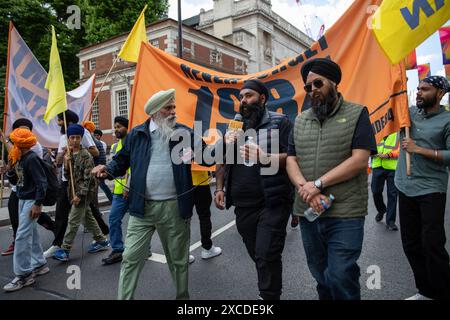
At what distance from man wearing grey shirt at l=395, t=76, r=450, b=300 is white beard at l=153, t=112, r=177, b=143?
2117 mm

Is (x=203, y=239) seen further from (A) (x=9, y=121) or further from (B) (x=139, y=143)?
(A) (x=9, y=121)

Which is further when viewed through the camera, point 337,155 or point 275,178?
point 275,178

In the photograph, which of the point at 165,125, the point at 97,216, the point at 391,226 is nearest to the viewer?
the point at 165,125

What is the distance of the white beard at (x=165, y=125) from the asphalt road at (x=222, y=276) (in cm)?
147

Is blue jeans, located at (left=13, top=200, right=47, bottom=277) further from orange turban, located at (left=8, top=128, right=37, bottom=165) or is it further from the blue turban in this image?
the blue turban

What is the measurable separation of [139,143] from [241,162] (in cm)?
96

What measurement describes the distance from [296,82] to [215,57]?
3420 cm

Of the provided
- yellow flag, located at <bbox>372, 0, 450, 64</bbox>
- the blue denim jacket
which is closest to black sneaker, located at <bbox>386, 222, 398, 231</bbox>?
yellow flag, located at <bbox>372, 0, 450, 64</bbox>

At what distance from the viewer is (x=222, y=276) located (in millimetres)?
4207

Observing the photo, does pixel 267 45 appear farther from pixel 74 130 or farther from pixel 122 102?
pixel 74 130

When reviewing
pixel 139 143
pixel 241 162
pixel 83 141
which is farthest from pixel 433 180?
pixel 83 141

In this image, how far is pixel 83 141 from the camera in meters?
5.61

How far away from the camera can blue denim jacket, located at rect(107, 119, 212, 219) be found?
10.7 ft

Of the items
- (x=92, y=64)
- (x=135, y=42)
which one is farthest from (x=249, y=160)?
(x=92, y=64)
